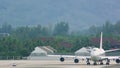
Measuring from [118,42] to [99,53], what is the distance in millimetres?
67345

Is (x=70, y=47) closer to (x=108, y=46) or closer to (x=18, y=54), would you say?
(x=108, y=46)

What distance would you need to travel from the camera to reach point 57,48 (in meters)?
165

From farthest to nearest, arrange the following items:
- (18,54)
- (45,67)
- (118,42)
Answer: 1. (118,42)
2. (18,54)
3. (45,67)

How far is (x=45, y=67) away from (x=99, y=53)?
12986mm

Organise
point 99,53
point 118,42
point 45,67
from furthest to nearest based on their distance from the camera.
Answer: point 118,42, point 99,53, point 45,67

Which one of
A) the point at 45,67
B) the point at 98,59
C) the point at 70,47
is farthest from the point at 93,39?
the point at 45,67

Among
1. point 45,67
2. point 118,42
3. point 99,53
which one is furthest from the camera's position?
point 118,42

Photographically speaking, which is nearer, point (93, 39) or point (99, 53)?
point (99, 53)

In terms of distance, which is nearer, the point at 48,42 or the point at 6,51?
the point at 6,51

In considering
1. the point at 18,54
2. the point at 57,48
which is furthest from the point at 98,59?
the point at 57,48

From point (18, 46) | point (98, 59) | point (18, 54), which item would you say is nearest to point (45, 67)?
point (98, 59)

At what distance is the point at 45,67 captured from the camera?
8706cm

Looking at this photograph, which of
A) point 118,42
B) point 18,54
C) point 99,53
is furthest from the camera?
point 118,42

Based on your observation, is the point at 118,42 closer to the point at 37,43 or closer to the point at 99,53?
the point at 37,43
